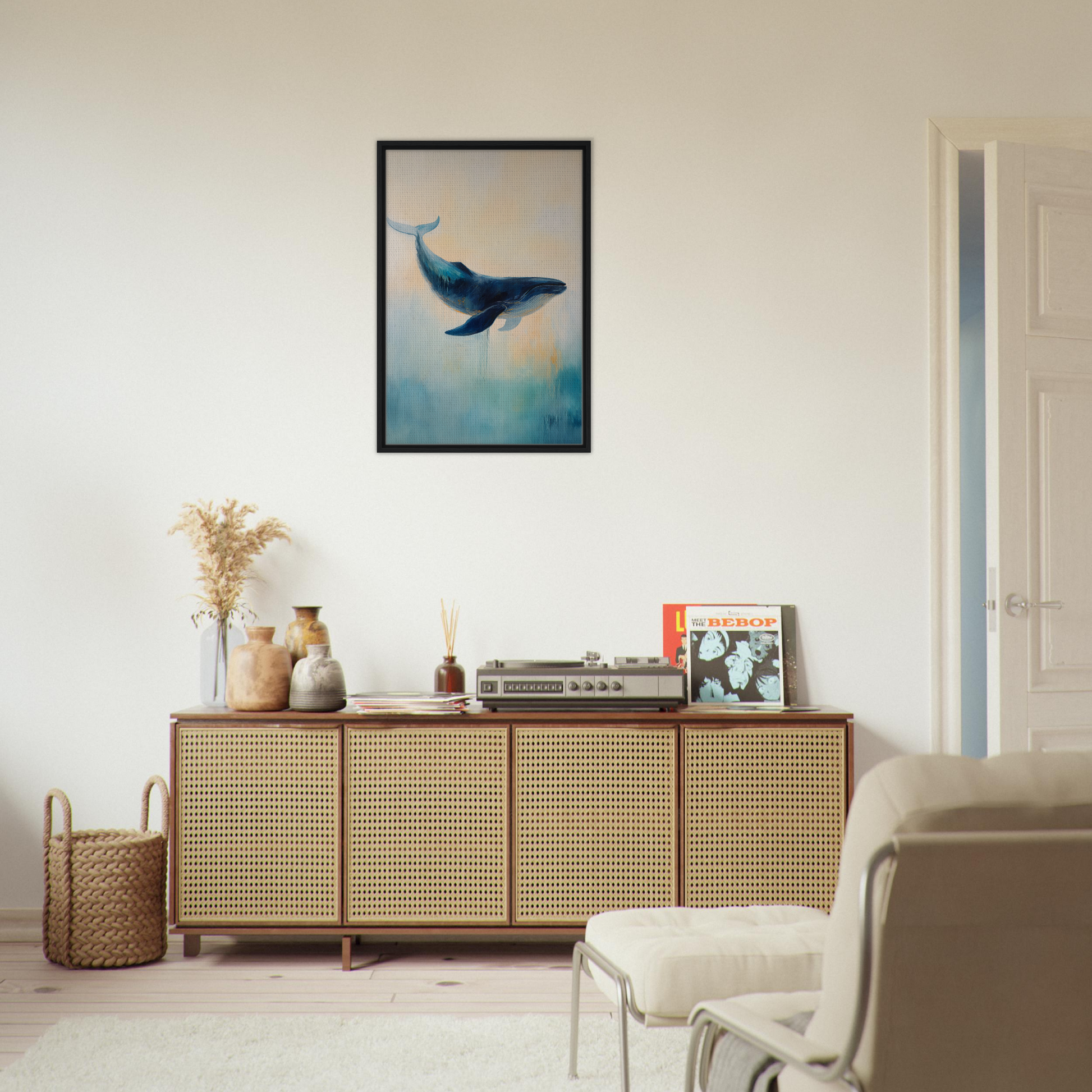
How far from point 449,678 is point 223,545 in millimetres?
843

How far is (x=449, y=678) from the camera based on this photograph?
129 inches

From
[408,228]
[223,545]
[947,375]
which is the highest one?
[408,228]

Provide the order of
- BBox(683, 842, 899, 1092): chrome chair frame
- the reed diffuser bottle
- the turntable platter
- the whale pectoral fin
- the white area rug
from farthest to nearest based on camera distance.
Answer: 1. the whale pectoral fin
2. the reed diffuser bottle
3. the turntable platter
4. the white area rug
5. BBox(683, 842, 899, 1092): chrome chair frame

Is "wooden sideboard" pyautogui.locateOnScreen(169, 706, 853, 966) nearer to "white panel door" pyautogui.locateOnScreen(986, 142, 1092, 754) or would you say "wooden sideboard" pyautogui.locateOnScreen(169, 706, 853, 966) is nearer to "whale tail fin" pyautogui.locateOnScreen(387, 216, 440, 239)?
"white panel door" pyautogui.locateOnScreen(986, 142, 1092, 754)

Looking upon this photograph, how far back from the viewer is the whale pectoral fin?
3.54 m

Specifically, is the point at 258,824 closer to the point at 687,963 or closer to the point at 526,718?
the point at 526,718

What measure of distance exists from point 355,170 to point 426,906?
2.40m

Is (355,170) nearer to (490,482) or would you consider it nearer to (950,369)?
(490,482)

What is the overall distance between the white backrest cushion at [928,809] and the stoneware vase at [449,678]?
80.6 inches

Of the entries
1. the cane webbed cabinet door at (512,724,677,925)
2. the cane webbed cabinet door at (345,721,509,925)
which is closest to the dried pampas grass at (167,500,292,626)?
the cane webbed cabinet door at (345,721,509,925)

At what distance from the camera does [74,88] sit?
3541mm

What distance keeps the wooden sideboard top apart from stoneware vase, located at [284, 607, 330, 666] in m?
0.25

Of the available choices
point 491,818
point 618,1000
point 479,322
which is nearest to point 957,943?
point 618,1000

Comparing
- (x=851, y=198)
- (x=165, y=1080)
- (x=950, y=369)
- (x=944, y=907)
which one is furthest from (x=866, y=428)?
(x=165, y=1080)
